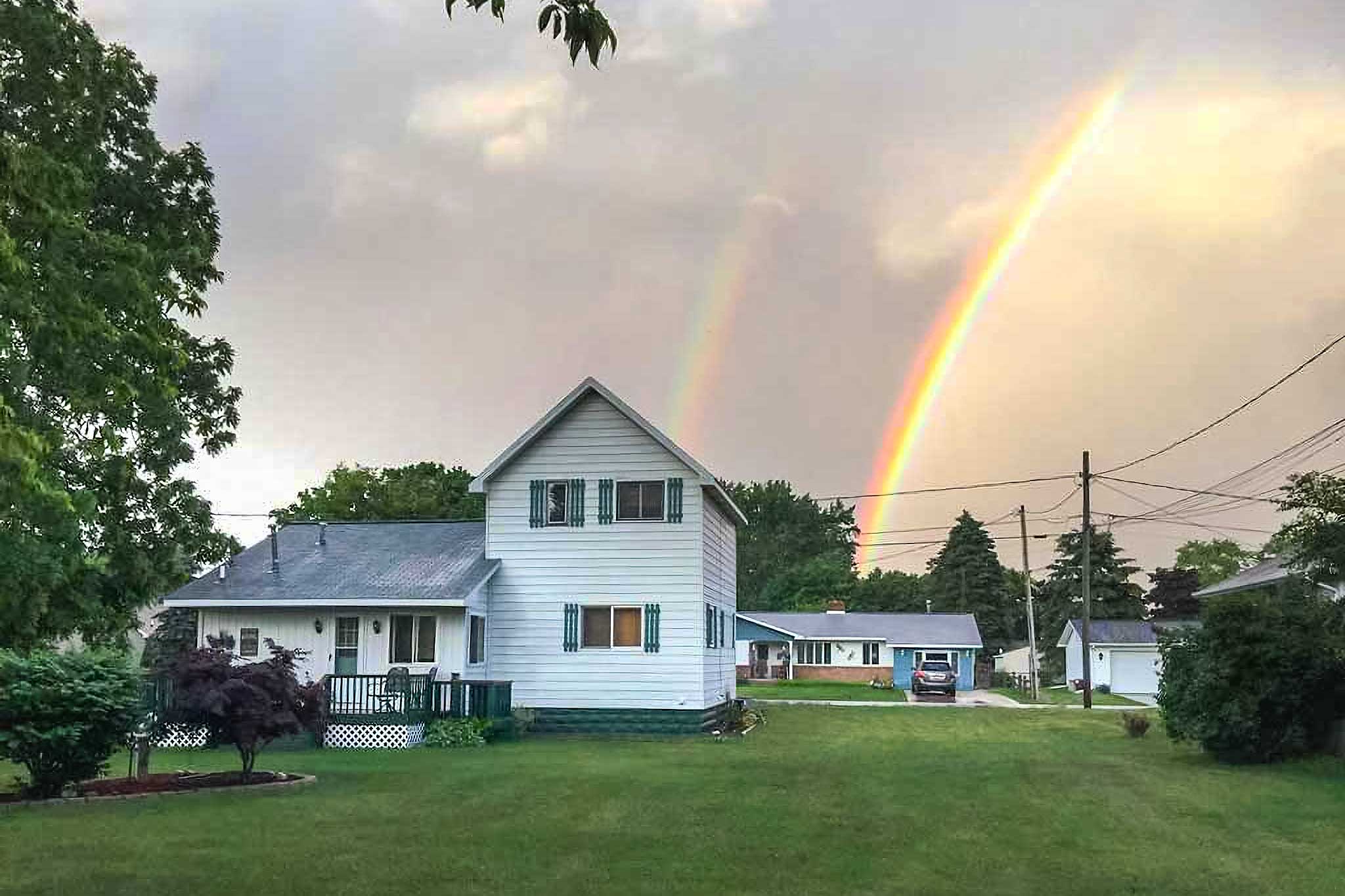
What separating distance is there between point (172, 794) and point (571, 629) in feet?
43.5

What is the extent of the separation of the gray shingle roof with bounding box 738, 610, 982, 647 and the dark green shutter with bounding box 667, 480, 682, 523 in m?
39.7

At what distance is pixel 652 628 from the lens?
27.4m

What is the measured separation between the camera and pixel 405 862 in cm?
1047

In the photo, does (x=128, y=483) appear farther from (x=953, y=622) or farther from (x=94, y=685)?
(x=953, y=622)

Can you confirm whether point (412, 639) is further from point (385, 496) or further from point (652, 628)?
point (385, 496)

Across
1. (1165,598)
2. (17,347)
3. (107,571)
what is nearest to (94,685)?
(17,347)

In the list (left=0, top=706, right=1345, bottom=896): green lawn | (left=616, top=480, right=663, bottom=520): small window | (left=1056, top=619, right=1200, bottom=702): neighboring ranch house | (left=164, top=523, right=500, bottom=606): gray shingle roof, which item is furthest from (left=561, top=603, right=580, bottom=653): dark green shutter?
(left=1056, top=619, right=1200, bottom=702): neighboring ranch house

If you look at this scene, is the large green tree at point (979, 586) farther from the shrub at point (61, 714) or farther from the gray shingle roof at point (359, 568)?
the shrub at point (61, 714)

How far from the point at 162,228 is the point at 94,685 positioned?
8.06 metres

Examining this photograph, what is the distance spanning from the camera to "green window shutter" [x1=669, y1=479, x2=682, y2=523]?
2742 cm

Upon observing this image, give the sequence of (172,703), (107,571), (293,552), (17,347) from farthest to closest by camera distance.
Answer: (293,552) → (107,571) → (172,703) → (17,347)

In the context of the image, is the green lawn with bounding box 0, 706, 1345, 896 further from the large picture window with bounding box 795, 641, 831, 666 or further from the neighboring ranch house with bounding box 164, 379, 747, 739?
the large picture window with bounding box 795, 641, 831, 666

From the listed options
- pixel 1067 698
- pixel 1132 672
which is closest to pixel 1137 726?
pixel 1067 698

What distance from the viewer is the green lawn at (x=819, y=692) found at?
168ft
